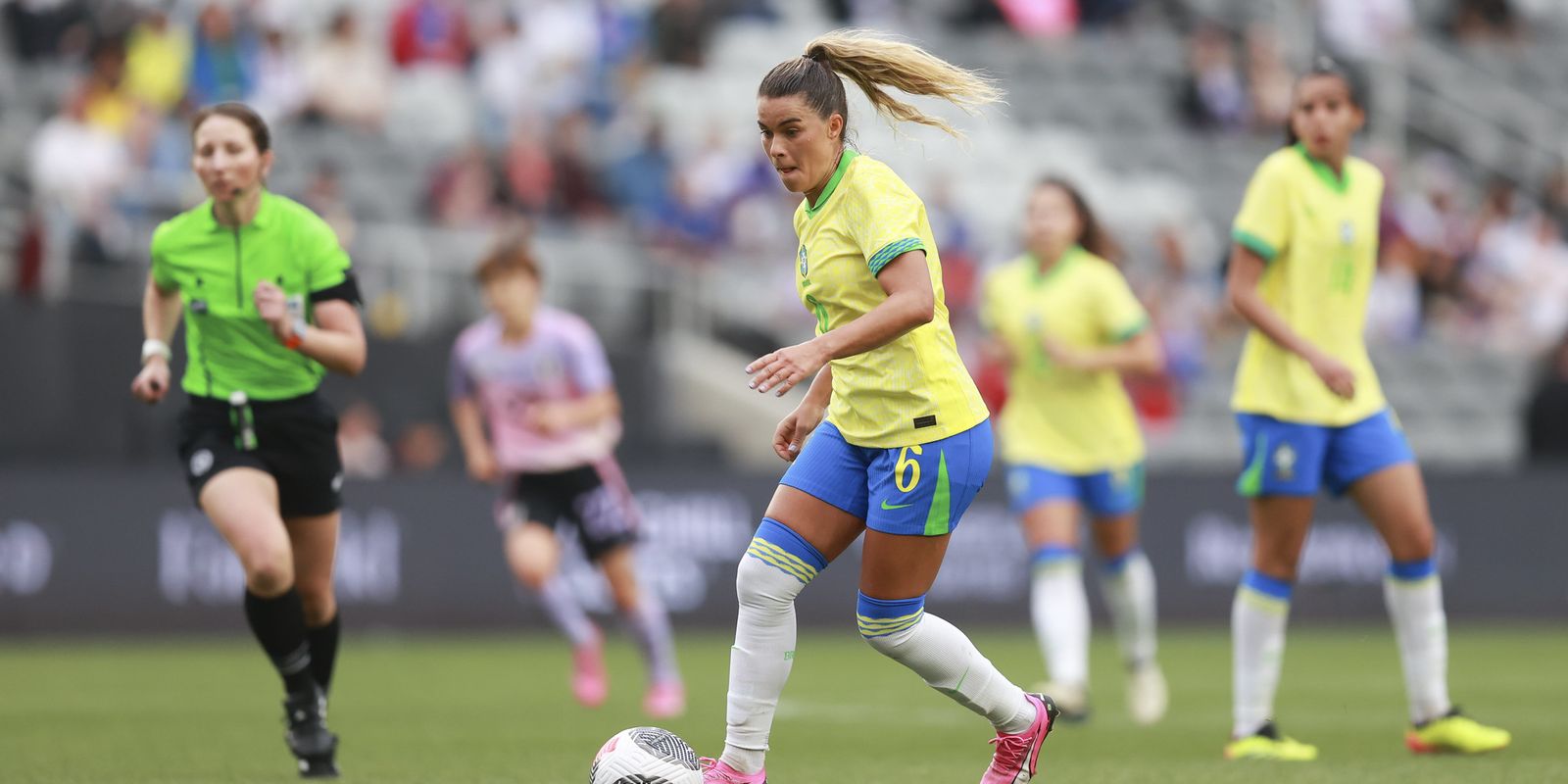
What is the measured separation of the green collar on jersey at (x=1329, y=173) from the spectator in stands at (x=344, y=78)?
12.6 metres

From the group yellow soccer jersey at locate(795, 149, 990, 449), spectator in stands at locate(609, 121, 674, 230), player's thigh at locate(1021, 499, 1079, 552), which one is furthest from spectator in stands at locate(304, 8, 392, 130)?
yellow soccer jersey at locate(795, 149, 990, 449)

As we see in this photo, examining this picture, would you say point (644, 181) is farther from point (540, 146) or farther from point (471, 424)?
point (471, 424)

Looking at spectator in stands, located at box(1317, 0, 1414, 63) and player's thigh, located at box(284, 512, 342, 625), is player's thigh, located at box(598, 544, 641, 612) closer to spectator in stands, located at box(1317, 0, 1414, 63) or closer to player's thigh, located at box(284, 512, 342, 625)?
player's thigh, located at box(284, 512, 342, 625)

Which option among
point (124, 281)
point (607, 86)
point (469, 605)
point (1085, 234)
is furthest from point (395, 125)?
point (1085, 234)

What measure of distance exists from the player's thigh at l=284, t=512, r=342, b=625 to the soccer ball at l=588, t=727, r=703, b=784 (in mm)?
1820

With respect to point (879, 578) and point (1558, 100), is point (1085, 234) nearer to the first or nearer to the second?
point (879, 578)

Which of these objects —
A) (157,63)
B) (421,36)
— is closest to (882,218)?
(157,63)

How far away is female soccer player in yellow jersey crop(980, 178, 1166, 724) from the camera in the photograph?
412 inches

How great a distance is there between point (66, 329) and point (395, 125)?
179 inches

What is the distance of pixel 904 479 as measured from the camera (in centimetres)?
635

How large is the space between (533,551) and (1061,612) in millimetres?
3085

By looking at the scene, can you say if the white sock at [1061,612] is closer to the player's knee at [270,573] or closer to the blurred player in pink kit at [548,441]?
the blurred player in pink kit at [548,441]

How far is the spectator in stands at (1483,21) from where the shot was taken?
81.1 feet

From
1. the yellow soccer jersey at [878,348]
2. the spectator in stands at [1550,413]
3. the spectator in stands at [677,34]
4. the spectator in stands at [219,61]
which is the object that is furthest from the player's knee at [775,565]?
the spectator in stands at [677,34]
